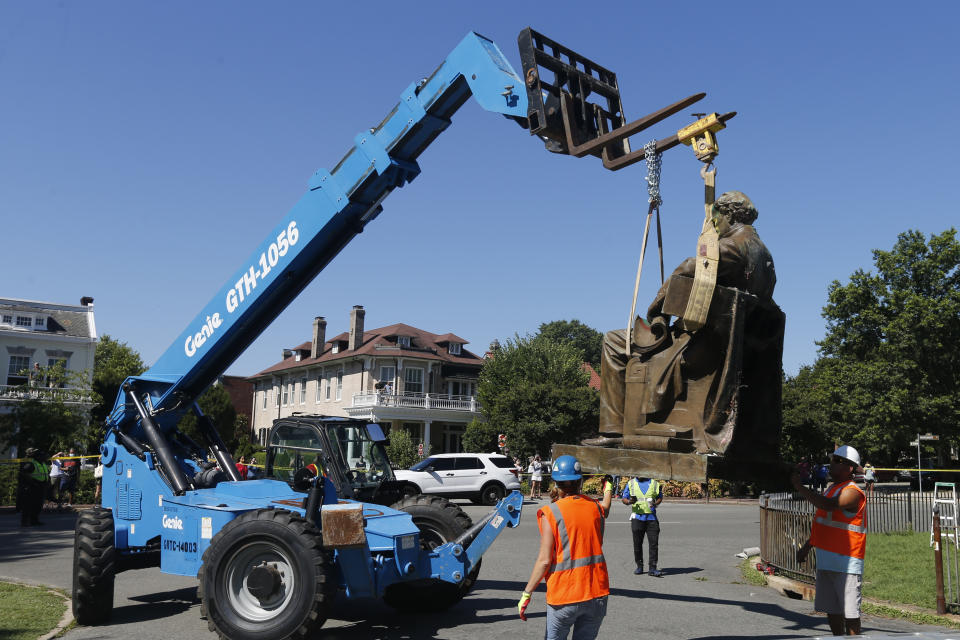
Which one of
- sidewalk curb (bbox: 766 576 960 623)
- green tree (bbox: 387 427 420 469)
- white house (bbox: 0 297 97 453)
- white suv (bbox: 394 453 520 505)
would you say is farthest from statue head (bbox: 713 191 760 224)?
white house (bbox: 0 297 97 453)

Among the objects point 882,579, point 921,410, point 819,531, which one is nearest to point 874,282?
point 921,410

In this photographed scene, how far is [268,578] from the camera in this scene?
22.6 feet

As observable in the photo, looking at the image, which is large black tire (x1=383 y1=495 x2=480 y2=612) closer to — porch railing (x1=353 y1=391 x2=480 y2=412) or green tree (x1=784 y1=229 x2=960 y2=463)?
green tree (x1=784 y1=229 x2=960 y2=463)

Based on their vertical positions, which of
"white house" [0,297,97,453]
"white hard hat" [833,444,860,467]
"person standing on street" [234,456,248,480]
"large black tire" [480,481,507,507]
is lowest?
"large black tire" [480,481,507,507]

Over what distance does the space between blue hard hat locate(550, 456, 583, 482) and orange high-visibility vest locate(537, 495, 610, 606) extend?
23 cm

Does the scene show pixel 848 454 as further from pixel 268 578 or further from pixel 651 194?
pixel 268 578

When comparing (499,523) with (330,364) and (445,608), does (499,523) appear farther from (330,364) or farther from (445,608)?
(330,364)

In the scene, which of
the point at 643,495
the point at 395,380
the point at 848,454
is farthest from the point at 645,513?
the point at 395,380

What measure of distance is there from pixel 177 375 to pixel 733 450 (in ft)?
20.9

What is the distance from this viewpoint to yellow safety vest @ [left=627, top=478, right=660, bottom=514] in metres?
11.7

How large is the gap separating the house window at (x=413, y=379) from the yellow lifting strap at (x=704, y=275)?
46.8 metres

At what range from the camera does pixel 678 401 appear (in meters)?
6.26

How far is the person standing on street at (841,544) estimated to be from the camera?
20.7 feet

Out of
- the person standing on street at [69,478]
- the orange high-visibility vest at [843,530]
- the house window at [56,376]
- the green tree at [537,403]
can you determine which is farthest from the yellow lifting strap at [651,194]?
the green tree at [537,403]
